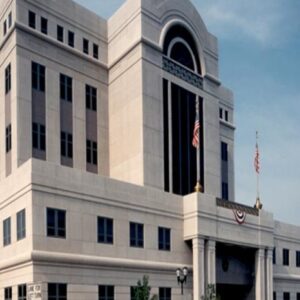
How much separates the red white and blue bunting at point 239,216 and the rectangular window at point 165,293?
29.2ft

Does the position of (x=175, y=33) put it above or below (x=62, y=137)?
above

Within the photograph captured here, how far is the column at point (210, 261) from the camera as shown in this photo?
4559cm

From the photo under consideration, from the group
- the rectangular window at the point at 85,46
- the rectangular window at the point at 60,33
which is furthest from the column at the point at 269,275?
the rectangular window at the point at 60,33

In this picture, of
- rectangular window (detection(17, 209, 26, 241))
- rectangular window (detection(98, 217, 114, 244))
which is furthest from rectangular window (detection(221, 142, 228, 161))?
rectangular window (detection(17, 209, 26, 241))

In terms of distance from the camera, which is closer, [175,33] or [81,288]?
[81,288]

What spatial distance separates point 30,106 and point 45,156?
4.21m

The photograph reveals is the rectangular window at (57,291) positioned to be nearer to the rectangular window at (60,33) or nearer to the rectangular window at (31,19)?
the rectangular window at (31,19)

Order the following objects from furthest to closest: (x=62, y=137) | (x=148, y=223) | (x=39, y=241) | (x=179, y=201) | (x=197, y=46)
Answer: (x=197, y=46)
(x=62, y=137)
(x=179, y=201)
(x=148, y=223)
(x=39, y=241)

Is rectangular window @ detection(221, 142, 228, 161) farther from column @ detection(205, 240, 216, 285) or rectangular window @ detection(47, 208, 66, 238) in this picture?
rectangular window @ detection(47, 208, 66, 238)

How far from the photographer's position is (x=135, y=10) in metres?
52.3

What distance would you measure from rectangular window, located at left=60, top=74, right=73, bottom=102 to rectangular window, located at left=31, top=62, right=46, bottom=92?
199 cm

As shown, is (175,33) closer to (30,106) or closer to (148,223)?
(30,106)

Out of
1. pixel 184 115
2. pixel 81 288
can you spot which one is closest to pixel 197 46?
pixel 184 115

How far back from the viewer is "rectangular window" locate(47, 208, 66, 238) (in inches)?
1458
